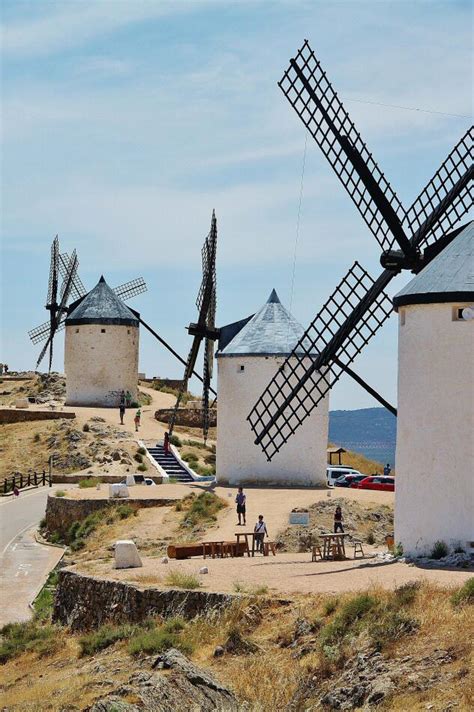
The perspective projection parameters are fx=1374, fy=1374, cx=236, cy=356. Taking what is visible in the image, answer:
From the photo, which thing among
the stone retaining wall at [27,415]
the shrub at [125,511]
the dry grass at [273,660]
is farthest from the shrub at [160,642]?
the stone retaining wall at [27,415]

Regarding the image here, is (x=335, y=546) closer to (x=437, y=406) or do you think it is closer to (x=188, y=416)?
(x=437, y=406)

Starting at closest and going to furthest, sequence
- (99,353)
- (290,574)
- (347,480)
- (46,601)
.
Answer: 1. (290,574)
2. (46,601)
3. (347,480)
4. (99,353)

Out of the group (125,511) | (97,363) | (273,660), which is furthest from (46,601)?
(97,363)

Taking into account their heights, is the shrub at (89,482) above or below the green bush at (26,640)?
above

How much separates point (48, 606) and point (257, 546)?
4.29m

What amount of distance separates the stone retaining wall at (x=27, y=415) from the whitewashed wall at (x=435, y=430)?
32163 mm

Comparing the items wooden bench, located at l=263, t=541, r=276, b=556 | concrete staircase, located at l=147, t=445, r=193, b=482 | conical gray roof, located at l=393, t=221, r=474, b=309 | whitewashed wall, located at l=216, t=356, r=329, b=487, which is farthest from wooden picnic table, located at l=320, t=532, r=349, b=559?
concrete staircase, located at l=147, t=445, r=193, b=482

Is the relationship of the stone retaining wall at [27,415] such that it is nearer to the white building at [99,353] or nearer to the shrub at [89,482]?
the white building at [99,353]

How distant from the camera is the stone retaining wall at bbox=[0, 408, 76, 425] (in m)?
54.7

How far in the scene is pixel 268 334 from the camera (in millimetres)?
39719

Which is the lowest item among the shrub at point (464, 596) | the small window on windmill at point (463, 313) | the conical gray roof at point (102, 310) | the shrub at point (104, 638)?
the shrub at point (104, 638)

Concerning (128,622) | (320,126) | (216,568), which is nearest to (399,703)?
(128,622)

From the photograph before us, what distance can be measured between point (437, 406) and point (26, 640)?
774 cm

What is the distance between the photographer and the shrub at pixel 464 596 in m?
17.2
